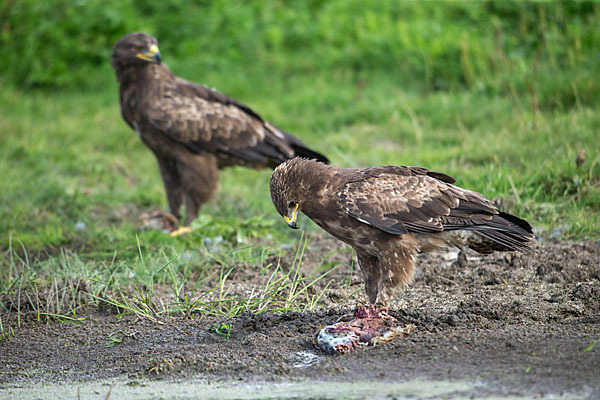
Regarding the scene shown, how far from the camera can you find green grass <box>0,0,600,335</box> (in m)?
5.79

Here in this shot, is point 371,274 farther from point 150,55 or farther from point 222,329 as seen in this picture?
point 150,55

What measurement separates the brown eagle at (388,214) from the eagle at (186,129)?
9.47 feet

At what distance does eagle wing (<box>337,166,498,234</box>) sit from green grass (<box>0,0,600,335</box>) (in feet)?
2.61

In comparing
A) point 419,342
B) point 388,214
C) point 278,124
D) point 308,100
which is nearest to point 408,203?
point 388,214

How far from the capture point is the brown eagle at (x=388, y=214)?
4.50 m

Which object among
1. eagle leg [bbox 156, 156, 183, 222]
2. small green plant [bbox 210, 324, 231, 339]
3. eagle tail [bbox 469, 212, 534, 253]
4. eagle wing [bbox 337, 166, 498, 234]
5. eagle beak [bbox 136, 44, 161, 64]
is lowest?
eagle leg [bbox 156, 156, 183, 222]

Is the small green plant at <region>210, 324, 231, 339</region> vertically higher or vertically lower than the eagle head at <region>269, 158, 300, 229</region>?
lower

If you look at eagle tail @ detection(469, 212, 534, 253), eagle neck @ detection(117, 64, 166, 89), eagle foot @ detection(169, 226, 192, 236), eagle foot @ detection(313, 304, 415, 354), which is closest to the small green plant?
eagle foot @ detection(313, 304, 415, 354)

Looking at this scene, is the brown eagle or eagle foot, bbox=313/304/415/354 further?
the brown eagle

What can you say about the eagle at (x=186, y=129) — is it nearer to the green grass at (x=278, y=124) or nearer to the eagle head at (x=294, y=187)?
the green grass at (x=278, y=124)

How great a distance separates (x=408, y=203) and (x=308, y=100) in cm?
647

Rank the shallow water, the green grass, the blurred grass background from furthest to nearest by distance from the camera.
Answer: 1. the blurred grass background
2. the green grass
3. the shallow water

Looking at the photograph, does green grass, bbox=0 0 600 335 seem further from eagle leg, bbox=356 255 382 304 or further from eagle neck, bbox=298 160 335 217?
eagle neck, bbox=298 160 335 217

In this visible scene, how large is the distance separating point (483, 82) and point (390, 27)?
2.28 meters
